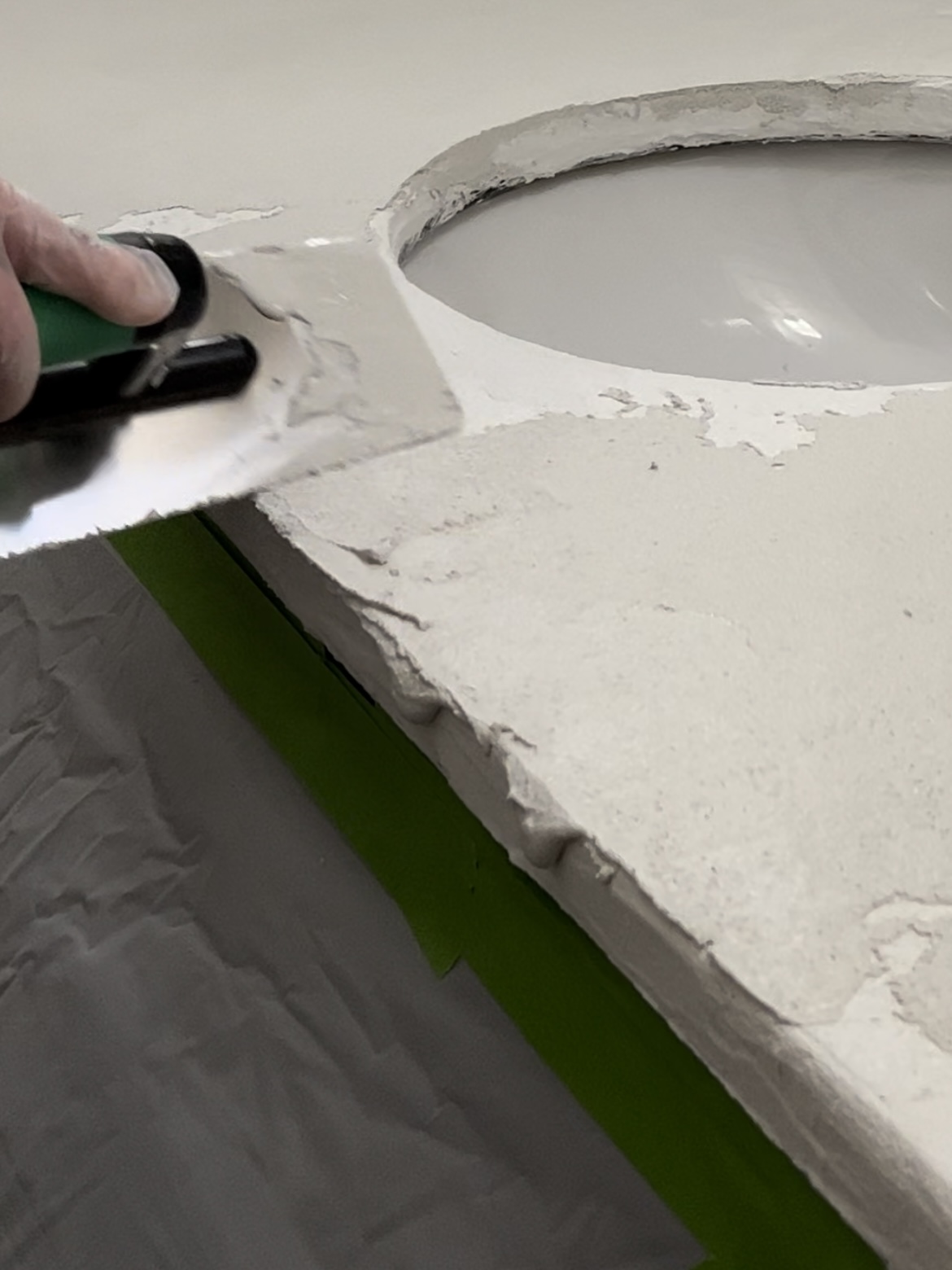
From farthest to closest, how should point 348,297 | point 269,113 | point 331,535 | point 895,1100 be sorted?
point 269,113, point 348,297, point 331,535, point 895,1100

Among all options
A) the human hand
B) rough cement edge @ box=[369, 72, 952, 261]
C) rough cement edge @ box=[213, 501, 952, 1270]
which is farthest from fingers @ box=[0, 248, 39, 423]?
rough cement edge @ box=[369, 72, 952, 261]

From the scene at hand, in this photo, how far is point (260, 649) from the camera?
0.42 meters

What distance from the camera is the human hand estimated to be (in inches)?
12.6

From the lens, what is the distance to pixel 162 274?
39 centimetres

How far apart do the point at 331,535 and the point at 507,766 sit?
0.10m

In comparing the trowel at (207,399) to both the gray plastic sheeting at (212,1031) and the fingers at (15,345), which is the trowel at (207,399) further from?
the gray plastic sheeting at (212,1031)

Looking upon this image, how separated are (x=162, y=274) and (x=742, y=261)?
422mm

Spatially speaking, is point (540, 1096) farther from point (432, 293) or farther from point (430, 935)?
point (432, 293)

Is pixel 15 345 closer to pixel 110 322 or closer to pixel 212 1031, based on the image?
pixel 110 322

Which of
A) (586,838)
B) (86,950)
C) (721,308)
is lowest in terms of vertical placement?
(86,950)

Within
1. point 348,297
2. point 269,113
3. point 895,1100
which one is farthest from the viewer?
point 269,113

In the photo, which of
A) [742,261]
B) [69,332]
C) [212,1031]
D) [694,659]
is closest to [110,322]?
[69,332]

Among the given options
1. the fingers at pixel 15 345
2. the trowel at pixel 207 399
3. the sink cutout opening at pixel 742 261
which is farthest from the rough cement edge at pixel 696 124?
the fingers at pixel 15 345

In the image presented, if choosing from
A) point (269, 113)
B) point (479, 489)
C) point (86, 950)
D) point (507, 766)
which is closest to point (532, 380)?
point (479, 489)
